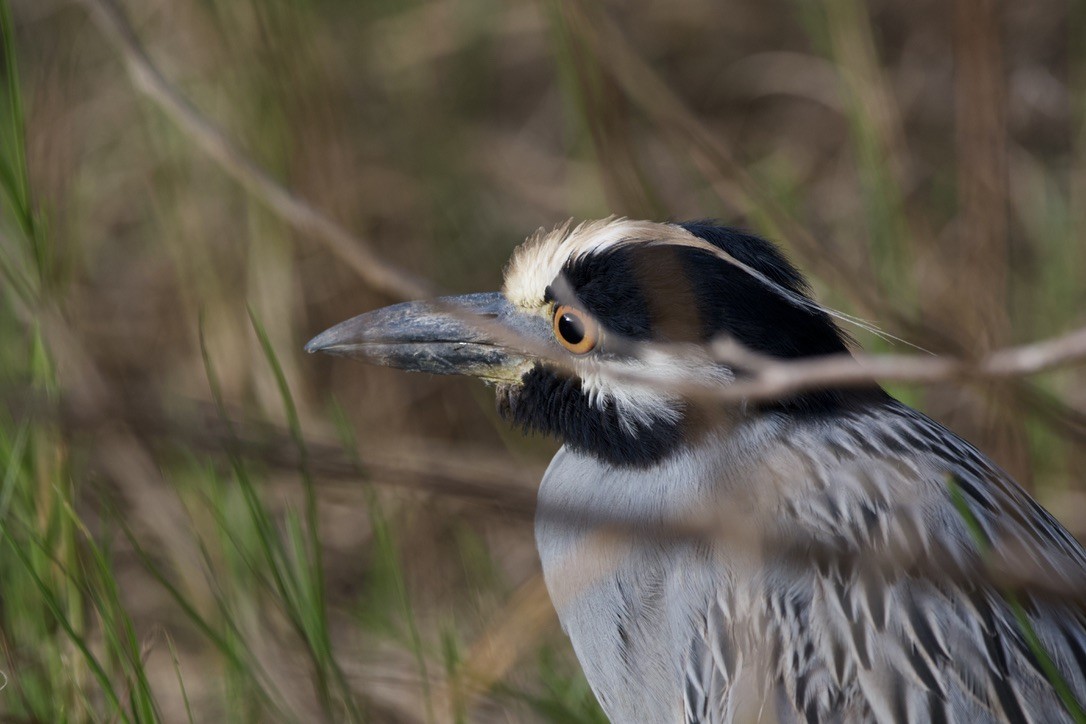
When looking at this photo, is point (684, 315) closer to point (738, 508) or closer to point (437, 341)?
point (738, 508)

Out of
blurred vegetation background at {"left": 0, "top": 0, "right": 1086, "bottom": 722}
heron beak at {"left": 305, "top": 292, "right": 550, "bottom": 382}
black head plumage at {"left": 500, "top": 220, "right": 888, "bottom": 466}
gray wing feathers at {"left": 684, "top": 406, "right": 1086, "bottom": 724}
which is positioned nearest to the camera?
gray wing feathers at {"left": 684, "top": 406, "right": 1086, "bottom": 724}

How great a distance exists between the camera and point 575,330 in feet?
8.02

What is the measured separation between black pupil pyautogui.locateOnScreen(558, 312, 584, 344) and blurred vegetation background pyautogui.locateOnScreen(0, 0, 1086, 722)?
446 millimetres

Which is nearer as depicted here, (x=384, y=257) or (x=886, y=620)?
(x=886, y=620)

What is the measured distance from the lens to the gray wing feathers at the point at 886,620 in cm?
201

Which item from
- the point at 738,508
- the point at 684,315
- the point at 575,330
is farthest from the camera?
the point at 575,330

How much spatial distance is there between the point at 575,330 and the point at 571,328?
13 mm

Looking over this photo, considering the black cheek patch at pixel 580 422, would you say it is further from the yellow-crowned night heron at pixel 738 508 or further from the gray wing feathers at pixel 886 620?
the gray wing feathers at pixel 886 620

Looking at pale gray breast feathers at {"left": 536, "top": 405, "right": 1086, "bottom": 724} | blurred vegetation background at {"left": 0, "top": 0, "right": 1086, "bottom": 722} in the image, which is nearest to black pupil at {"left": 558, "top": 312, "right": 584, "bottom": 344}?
pale gray breast feathers at {"left": 536, "top": 405, "right": 1086, "bottom": 724}

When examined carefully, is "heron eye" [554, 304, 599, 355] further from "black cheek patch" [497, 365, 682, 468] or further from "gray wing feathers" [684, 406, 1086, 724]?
"gray wing feathers" [684, 406, 1086, 724]

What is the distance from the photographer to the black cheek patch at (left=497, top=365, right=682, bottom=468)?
243cm

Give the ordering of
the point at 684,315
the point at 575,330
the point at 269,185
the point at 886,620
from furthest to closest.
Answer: the point at 269,185 < the point at 575,330 < the point at 684,315 < the point at 886,620

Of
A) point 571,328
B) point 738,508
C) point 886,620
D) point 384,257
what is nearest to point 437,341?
point 571,328

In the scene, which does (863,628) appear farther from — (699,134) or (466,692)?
(699,134)
